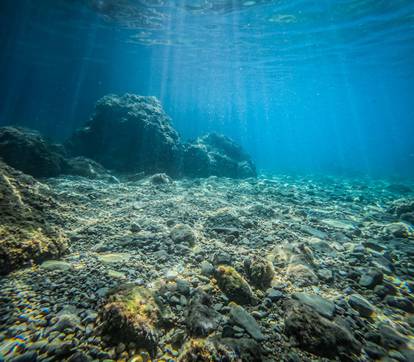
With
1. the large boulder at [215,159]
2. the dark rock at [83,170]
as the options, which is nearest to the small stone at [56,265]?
the dark rock at [83,170]

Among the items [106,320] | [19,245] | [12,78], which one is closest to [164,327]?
[106,320]

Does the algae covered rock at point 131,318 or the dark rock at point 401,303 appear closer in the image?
the algae covered rock at point 131,318

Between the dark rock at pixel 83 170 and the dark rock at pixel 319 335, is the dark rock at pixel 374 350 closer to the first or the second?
the dark rock at pixel 319 335

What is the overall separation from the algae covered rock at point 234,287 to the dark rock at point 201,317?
1.14 feet

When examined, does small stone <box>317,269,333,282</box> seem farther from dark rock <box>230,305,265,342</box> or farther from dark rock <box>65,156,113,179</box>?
dark rock <box>65,156,113,179</box>

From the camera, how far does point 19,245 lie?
3.20 meters

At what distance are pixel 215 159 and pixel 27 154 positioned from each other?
442 inches

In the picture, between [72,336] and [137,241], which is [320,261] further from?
[72,336]

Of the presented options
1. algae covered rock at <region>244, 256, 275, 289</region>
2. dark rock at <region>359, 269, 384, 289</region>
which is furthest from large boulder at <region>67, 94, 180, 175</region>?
dark rock at <region>359, 269, 384, 289</region>

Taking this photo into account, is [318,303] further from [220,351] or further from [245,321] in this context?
[220,351]

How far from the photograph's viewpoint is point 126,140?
1305cm

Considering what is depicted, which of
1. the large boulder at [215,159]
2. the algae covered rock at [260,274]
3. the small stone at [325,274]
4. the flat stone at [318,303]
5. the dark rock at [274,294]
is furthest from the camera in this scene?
the large boulder at [215,159]

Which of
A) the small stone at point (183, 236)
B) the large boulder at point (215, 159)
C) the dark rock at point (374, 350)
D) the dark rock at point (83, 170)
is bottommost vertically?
the dark rock at point (374, 350)

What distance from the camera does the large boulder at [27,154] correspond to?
8742 mm
